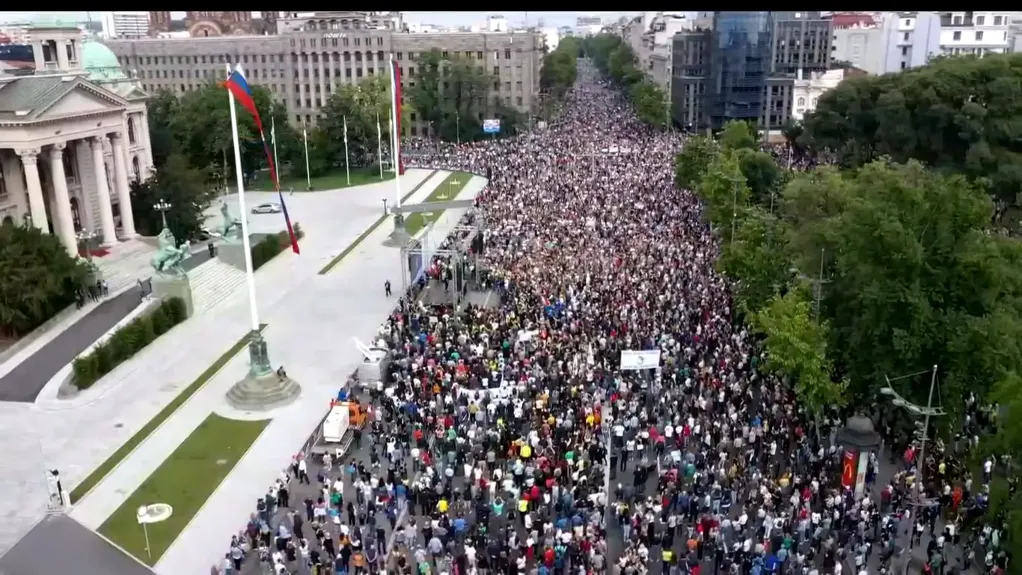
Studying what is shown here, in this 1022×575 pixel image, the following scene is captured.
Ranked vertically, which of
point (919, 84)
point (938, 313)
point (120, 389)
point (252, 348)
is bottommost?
point (120, 389)

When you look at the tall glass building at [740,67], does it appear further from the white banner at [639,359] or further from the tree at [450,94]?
the white banner at [639,359]

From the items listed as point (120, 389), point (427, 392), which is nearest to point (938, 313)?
point (427, 392)

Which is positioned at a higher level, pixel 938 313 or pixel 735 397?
pixel 938 313

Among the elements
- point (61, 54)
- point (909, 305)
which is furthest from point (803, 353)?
point (61, 54)

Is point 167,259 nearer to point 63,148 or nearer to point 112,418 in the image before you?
point 112,418

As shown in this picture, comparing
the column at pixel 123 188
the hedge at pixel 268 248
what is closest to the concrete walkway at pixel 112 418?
the hedge at pixel 268 248

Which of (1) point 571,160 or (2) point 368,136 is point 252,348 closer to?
(1) point 571,160
